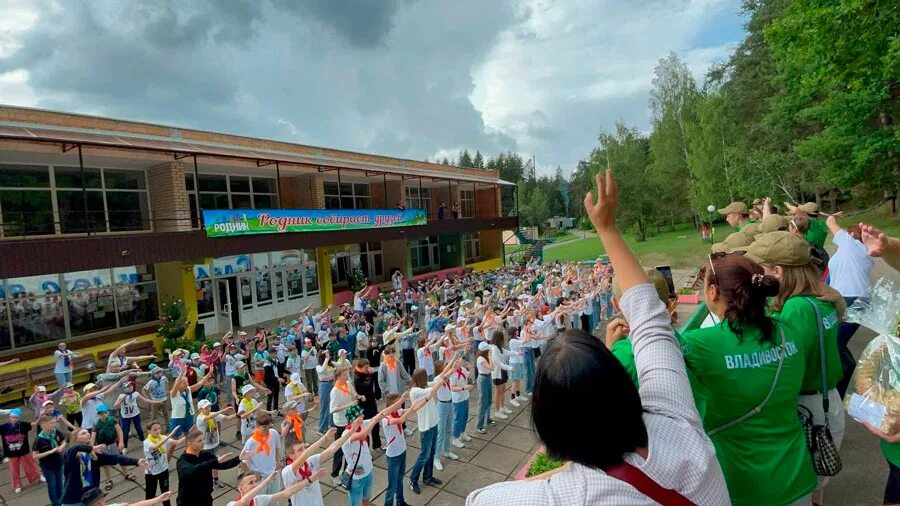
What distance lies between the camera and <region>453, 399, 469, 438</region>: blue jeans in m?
7.46

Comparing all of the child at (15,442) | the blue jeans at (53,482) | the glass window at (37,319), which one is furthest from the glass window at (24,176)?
the blue jeans at (53,482)

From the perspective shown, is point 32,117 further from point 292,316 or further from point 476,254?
point 476,254

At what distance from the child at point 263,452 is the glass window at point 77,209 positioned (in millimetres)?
12533

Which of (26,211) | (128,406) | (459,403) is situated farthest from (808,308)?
(26,211)

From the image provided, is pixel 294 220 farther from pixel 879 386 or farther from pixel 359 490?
pixel 879 386

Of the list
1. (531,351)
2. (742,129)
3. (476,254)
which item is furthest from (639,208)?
(531,351)

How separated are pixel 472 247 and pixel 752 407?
33.4m

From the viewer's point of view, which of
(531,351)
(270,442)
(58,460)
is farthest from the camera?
(531,351)

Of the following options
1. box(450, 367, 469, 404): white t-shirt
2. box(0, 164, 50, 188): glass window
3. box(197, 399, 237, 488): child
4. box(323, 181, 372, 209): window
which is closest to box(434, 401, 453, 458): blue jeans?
box(450, 367, 469, 404): white t-shirt

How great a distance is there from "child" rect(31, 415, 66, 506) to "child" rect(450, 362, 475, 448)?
17.6 ft

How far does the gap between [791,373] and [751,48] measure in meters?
41.2

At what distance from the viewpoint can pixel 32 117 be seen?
1304cm

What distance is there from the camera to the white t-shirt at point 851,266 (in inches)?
177

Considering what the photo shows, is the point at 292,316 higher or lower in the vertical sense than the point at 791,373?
lower
